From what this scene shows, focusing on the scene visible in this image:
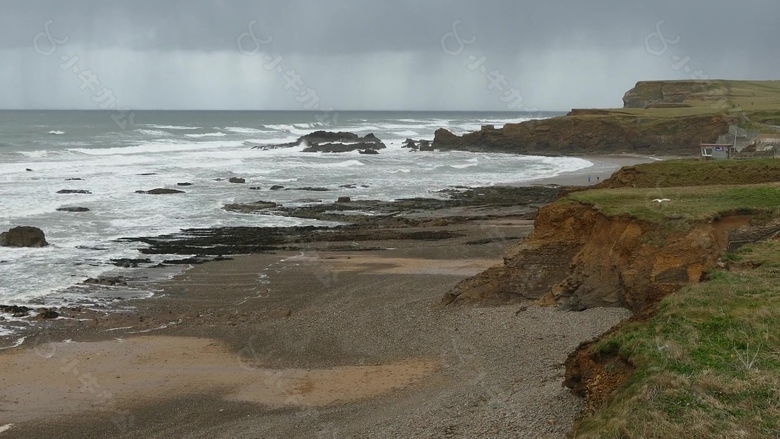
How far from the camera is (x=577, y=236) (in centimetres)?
1834

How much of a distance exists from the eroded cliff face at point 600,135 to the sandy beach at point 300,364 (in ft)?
172

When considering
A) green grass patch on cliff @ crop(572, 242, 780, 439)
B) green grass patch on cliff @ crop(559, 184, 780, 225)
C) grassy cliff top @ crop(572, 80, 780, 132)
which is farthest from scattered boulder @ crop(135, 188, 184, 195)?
grassy cliff top @ crop(572, 80, 780, 132)

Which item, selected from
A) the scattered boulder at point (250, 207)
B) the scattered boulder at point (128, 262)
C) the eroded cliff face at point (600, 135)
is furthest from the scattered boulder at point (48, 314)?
the eroded cliff face at point (600, 135)

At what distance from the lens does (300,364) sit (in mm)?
16016

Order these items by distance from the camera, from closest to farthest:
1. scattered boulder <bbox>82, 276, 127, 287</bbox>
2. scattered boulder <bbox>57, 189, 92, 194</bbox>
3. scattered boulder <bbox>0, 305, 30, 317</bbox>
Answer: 1. scattered boulder <bbox>0, 305, 30, 317</bbox>
2. scattered boulder <bbox>82, 276, 127, 287</bbox>
3. scattered boulder <bbox>57, 189, 92, 194</bbox>

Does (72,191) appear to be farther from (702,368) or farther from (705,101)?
(705,101)

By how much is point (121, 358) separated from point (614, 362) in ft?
34.7

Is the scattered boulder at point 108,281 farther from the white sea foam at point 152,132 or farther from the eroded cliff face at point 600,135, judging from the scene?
the white sea foam at point 152,132

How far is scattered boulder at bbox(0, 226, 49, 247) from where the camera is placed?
27.6 meters

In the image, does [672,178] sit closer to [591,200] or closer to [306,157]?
[591,200]

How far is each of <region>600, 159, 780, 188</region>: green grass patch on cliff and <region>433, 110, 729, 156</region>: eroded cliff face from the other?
48454mm

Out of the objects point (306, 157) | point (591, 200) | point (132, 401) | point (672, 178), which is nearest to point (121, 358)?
point (132, 401)

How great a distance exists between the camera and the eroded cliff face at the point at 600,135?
7006cm

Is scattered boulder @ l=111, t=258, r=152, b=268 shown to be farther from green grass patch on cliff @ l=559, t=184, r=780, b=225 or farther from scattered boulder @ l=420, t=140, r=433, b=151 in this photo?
scattered boulder @ l=420, t=140, r=433, b=151
